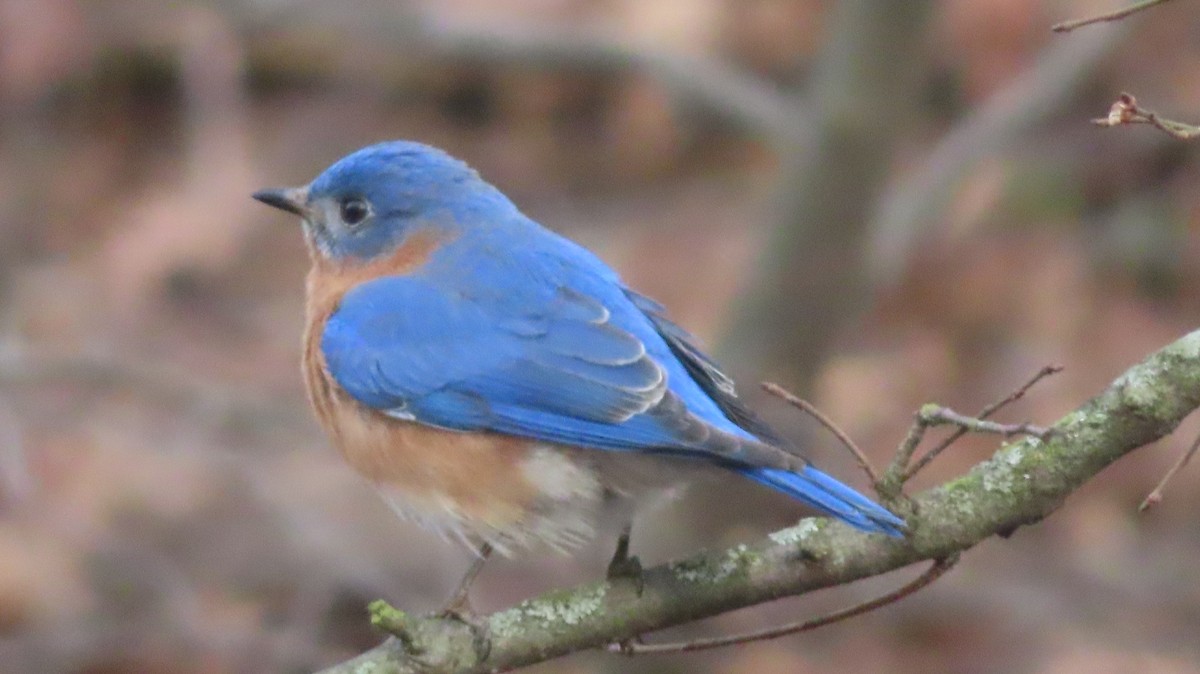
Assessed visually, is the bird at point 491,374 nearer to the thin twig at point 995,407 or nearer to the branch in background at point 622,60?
the thin twig at point 995,407

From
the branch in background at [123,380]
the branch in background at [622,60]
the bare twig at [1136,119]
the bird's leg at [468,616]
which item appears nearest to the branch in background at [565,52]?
the branch in background at [622,60]

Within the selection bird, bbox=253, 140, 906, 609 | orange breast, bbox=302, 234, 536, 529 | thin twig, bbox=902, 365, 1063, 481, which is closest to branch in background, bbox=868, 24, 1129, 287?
bird, bbox=253, 140, 906, 609

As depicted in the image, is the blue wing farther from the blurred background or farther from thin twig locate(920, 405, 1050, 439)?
the blurred background

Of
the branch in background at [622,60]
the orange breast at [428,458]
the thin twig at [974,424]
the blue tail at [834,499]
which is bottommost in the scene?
the orange breast at [428,458]

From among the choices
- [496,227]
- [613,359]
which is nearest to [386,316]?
[496,227]

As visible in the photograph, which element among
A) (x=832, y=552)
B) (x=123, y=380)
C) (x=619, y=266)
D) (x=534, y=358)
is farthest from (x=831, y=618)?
(x=619, y=266)

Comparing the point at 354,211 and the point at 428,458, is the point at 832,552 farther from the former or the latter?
the point at 354,211
